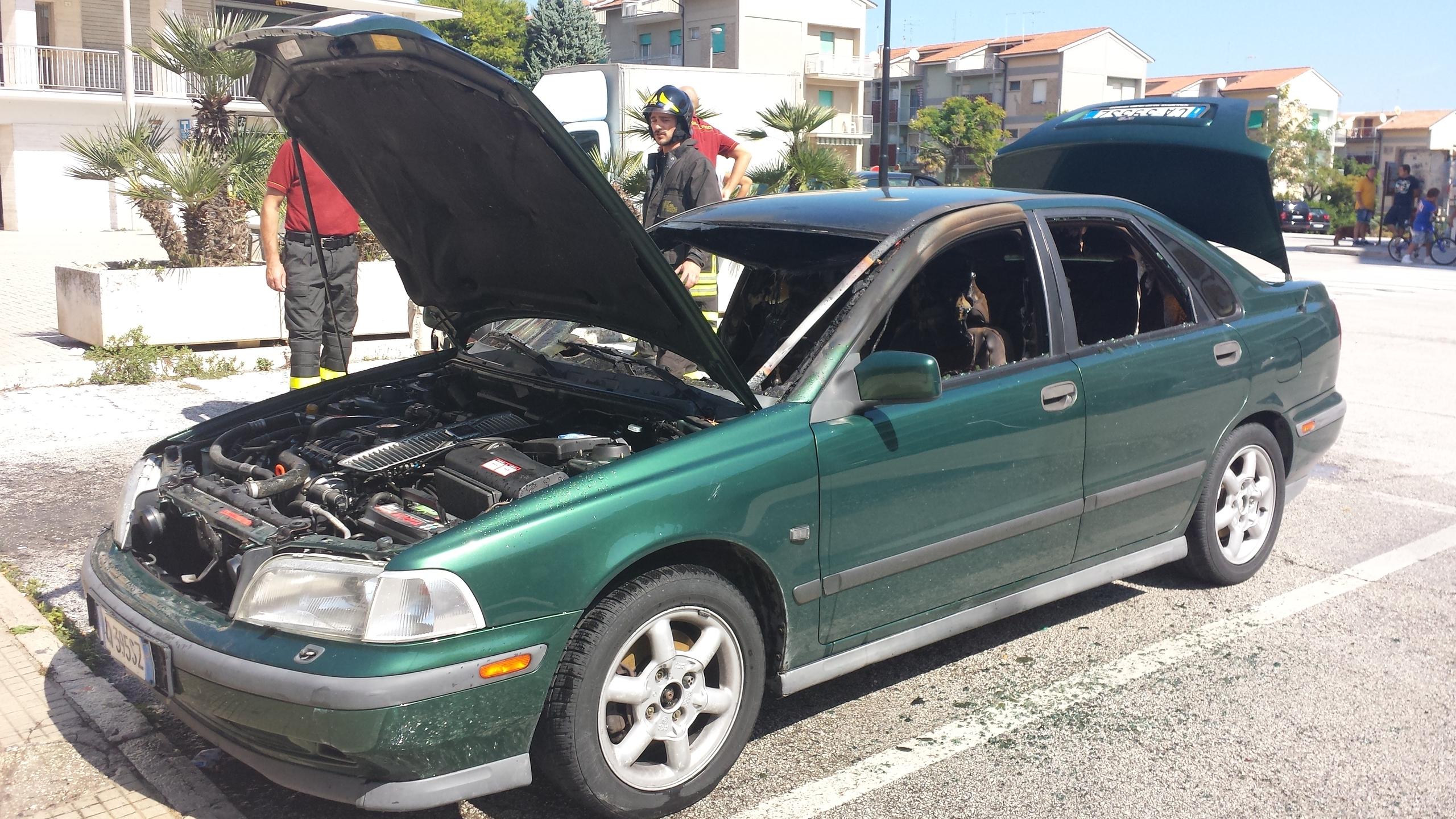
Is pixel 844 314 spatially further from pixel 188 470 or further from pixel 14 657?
pixel 14 657

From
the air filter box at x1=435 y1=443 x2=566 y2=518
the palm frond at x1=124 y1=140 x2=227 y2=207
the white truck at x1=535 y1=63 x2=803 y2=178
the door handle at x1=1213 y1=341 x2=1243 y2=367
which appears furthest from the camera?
the white truck at x1=535 y1=63 x2=803 y2=178

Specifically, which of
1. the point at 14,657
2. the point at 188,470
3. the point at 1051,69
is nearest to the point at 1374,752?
the point at 188,470

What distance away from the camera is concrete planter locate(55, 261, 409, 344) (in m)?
9.73

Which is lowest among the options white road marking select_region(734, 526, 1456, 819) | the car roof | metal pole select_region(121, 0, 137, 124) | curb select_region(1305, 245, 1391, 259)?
white road marking select_region(734, 526, 1456, 819)

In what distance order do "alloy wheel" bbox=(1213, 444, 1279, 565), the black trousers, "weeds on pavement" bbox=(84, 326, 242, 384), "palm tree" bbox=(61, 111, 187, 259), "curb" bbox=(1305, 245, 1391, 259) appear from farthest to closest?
"curb" bbox=(1305, 245, 1391, 259)
"palm tree" bbox=(61, 111, 187, 259)
"weeds on pavement" bbox=(84, 326, 242, 384)
the black trousers
"alloy wheel" bbox=(1213, 444, 1279, 565)

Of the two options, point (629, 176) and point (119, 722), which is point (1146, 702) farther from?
point (629, 176)

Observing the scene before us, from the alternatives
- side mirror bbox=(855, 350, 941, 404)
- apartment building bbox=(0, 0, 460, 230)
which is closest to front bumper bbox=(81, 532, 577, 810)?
side mirror bbox=(855, 350, 941, 404)

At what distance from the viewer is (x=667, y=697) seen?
317cm

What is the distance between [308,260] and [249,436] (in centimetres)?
306

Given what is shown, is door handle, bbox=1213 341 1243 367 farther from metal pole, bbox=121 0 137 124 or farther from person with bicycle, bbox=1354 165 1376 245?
metal pole, bbox=121 0 137 124

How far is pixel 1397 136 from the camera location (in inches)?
3467

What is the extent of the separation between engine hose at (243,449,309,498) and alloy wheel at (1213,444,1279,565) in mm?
3507

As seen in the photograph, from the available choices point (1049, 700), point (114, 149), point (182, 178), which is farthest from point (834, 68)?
point (1049, 700)

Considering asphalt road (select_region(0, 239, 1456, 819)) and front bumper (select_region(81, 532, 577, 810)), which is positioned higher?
front bumper (select_region(81, 532, 577, 810))
